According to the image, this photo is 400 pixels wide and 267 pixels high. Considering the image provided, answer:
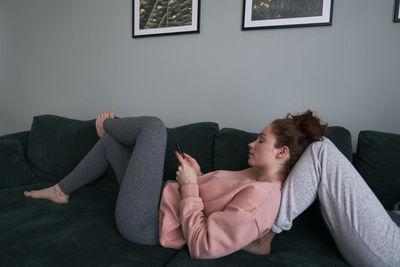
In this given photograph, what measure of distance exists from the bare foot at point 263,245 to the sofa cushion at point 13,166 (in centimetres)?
162

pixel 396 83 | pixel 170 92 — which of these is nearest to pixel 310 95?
pixel 396 83

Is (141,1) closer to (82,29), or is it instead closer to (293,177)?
(82,29)

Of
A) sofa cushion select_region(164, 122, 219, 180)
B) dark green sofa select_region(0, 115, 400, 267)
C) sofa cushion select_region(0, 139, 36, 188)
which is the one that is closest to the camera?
dark green sofa select_region(0, 115, 400, 267)

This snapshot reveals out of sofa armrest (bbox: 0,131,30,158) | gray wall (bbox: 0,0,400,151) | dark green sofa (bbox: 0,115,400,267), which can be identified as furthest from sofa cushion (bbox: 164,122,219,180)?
sofa armrest (bbox: 0,131,30,158)

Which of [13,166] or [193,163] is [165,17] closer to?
[193,163]

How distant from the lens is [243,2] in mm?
1716

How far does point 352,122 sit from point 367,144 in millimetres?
355

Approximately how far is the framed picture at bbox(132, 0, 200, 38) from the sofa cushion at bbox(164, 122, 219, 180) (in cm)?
80

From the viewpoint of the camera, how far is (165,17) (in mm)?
1955

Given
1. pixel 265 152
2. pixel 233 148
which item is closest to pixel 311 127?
pixel 265 152

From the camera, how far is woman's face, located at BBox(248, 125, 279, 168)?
1074mm

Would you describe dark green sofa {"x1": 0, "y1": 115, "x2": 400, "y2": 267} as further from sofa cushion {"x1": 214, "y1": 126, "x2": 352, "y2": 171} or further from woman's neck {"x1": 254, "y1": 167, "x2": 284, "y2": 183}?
woman's neck {"x1": 254, "y1": 167, "x2": 284, "y2": 183}

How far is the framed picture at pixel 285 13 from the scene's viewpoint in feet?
5.07

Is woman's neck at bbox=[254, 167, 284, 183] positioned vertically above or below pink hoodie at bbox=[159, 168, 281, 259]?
above
